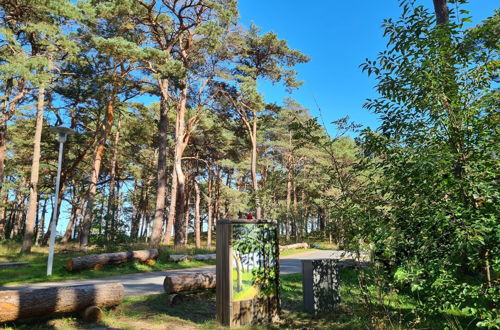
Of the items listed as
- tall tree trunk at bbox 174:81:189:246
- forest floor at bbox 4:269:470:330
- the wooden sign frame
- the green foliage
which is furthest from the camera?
tall tree trunk at bbox 174:81:189:246

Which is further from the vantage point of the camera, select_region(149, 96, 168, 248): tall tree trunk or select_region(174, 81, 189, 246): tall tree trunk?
select_region(174, 81, 189, 246): tall tree trunk

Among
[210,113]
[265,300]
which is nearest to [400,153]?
[265,300]

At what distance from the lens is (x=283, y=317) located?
6.35 m

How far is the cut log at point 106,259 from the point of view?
11.4 m

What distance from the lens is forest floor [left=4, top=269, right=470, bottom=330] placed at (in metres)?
4.84

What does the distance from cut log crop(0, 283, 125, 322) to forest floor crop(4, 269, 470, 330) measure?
0.88 ft

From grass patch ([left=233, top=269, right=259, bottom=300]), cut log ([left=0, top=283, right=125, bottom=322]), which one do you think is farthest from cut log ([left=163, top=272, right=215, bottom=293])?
grass patch ([left=233, top=269, right=259, bottom=300])

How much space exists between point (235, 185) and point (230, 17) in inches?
966

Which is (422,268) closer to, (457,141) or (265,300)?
(457,141)

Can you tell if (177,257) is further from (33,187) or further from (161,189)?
(33,187)

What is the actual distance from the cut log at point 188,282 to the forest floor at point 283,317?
13.6 inches

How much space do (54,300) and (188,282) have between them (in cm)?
283

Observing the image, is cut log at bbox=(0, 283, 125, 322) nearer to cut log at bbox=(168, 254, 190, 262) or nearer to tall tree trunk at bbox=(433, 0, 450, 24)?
cut log at bbox=(168, 254, 190, 262)

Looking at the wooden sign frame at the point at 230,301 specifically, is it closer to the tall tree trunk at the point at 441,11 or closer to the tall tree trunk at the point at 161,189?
the tall tree trunk at the point at 441,11
